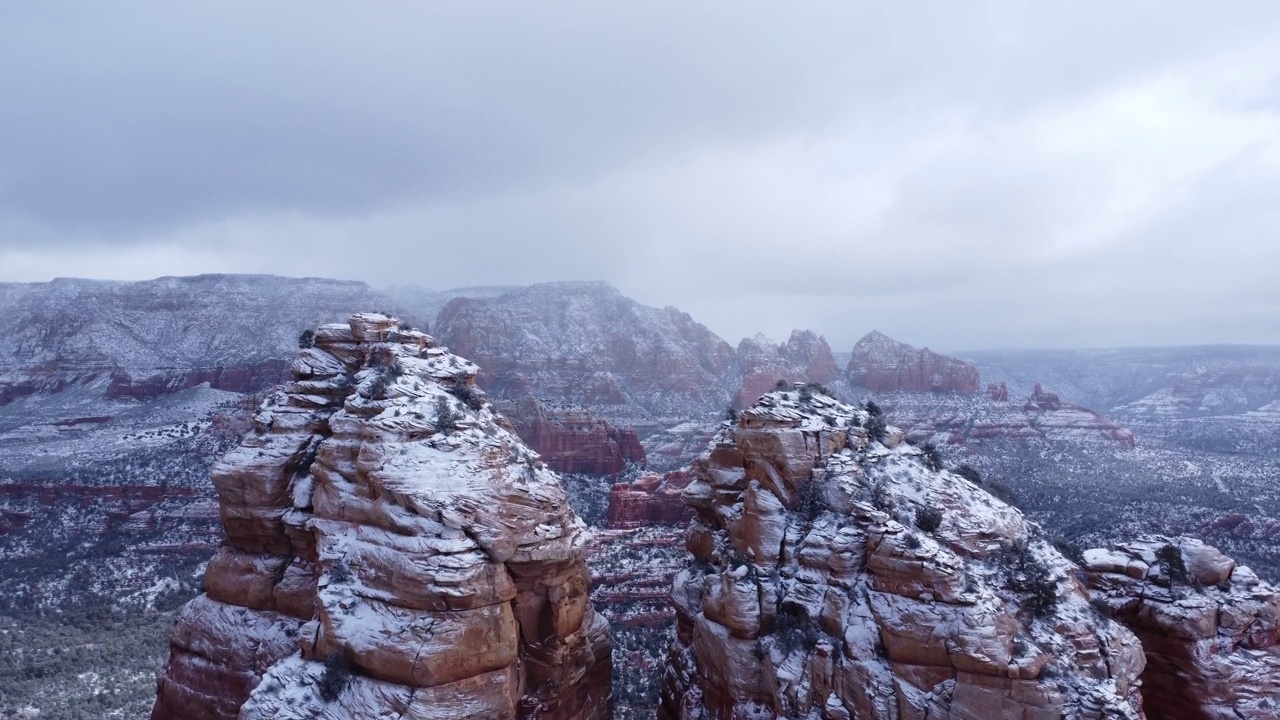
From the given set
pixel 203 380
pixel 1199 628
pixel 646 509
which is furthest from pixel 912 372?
pixel 203 380

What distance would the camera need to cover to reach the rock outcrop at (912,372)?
100750 mm

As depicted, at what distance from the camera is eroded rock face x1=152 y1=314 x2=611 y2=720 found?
14.4 meters

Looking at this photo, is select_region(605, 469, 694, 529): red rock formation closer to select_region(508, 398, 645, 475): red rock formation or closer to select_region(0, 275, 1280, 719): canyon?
select_region(0, 275, 1280, 719): canyon

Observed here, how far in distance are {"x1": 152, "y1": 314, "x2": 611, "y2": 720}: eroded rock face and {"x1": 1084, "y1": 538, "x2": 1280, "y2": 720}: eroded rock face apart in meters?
15.2

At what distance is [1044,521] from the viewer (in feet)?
161

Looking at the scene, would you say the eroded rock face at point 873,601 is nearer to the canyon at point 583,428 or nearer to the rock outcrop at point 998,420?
the canyon at point 583,428

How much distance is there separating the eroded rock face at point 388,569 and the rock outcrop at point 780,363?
281 ft

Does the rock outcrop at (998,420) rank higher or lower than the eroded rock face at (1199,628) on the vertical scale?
lower

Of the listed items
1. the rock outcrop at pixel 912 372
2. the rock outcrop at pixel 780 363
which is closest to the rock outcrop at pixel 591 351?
the rock outcrop at pixel 780 363

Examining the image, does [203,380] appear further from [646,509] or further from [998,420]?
[998,420]

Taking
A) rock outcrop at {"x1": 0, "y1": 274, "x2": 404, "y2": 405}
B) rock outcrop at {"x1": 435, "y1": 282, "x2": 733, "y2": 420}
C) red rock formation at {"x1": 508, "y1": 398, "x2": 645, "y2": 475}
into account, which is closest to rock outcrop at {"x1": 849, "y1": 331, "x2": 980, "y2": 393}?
rock outcrop at {"x1": 435, "y1": 282, "x2": 733, "y2": 420}

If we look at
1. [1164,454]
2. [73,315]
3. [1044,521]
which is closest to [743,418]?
[1044,521]

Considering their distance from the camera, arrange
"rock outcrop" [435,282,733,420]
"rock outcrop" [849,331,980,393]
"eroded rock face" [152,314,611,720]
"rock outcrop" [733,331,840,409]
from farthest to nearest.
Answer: "rock outcrop" [733,331,840,409]
"rock outcrop" [435,282,733,420]
"rock outcrop" [849,331,980,393]
"eroded rock face" [152,314,611,720]

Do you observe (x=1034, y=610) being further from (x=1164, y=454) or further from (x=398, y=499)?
(x=1164, y=454)
